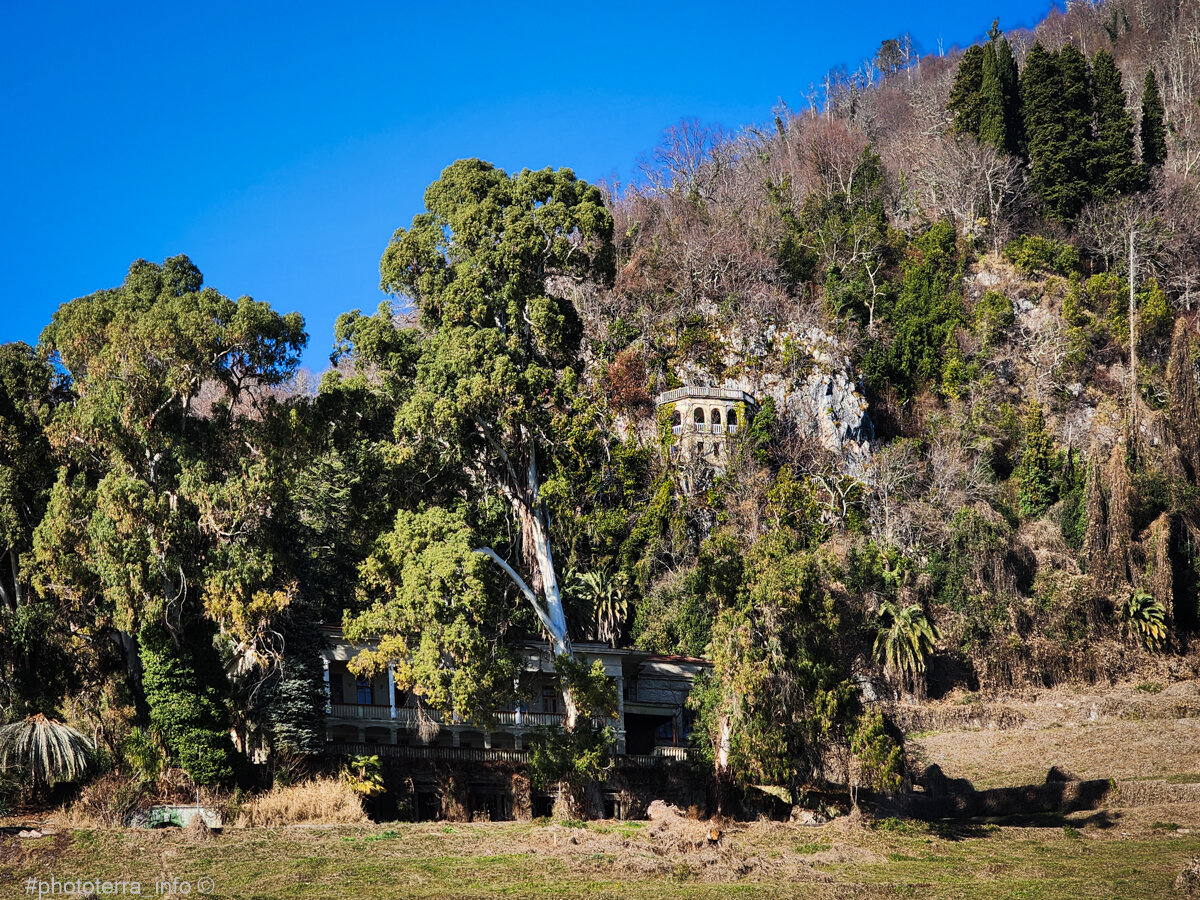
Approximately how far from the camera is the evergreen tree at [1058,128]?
67938mm

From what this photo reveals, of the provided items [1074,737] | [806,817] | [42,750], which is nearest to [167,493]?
[42,750]

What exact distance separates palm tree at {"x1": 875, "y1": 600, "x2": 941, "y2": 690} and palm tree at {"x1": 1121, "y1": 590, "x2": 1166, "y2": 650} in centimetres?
768

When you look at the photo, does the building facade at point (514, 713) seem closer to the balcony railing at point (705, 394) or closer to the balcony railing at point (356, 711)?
the balcony railing at point (356, 711)

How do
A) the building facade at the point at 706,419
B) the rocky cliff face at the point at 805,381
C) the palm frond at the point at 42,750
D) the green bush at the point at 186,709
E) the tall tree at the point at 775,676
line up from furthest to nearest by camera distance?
1. the rocky cliff face at the point at 805,381
2. the building facade at the point at 706,419
3. the tall tree at the point at 775,676
4. the green bush at the point at 186,709
5. the palm frond at the point at 42,750

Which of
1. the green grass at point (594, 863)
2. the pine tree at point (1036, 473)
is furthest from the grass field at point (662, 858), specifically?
the pine tree at point (1036, 473)

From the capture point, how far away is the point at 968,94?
240ft

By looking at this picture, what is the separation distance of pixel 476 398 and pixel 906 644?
21817 millimetres

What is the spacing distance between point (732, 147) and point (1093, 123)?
22824 millimetres

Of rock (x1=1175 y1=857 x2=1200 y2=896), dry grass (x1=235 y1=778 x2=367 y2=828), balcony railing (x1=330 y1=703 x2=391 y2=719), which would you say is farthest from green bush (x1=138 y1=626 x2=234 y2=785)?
rock (x1=1175 y1=857 x2=1200 y2=896)

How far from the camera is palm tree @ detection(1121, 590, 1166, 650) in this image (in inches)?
1934

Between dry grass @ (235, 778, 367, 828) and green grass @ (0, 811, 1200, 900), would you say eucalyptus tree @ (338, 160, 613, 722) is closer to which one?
dry grass @ (235, 778, 367, 828)

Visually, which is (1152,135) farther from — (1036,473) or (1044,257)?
(1036,473)

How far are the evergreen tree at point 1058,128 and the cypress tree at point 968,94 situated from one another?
2603 millimetres

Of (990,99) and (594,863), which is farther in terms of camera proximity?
(990,99)
